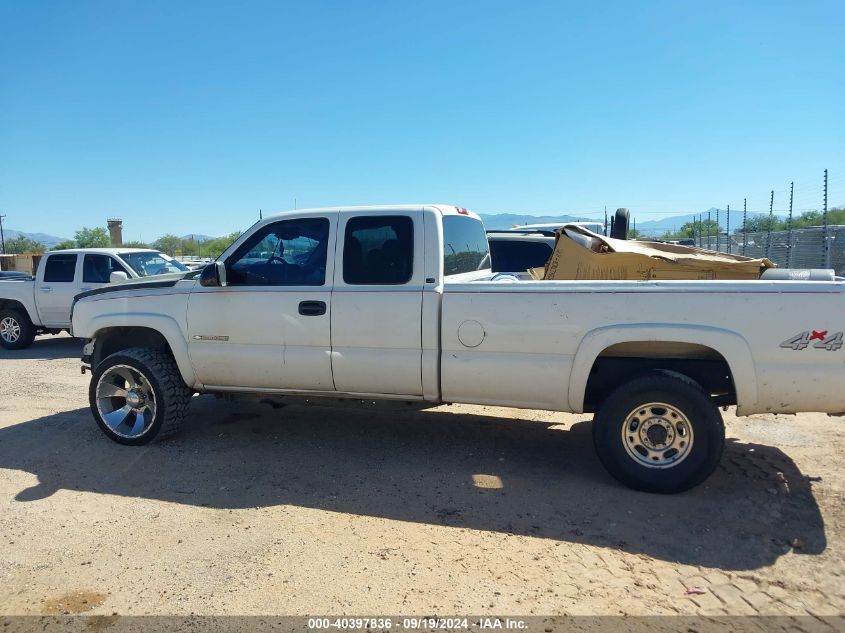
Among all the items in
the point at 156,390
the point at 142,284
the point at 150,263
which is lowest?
the point at 156,390

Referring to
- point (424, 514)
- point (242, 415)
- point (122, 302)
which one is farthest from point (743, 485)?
point (122, 302)

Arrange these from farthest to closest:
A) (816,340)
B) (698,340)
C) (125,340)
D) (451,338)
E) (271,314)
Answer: (125,340), (271,314), (451,338), (698,340), (816,340)

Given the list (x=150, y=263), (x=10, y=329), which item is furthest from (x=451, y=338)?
(x=10, y=329)

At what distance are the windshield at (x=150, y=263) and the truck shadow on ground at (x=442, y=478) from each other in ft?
17.3

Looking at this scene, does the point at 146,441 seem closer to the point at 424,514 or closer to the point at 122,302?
the point at 122,302

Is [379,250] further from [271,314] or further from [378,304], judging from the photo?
[271,314]

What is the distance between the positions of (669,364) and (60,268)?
10824mm

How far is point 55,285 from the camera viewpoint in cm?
1101

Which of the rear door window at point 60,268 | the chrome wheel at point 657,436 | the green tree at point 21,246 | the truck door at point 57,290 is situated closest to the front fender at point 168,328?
the chrome wheel at point 657,436

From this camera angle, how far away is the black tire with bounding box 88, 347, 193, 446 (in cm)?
519

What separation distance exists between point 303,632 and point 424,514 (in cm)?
131

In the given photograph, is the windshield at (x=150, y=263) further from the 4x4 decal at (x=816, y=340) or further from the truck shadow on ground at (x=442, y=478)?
the 4x4 decal at (x=816, y=340)

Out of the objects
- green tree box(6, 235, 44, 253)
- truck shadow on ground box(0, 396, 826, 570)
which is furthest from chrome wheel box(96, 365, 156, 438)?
green tree box(6, 235, 44, 253)

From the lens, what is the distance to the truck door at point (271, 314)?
189 inches
